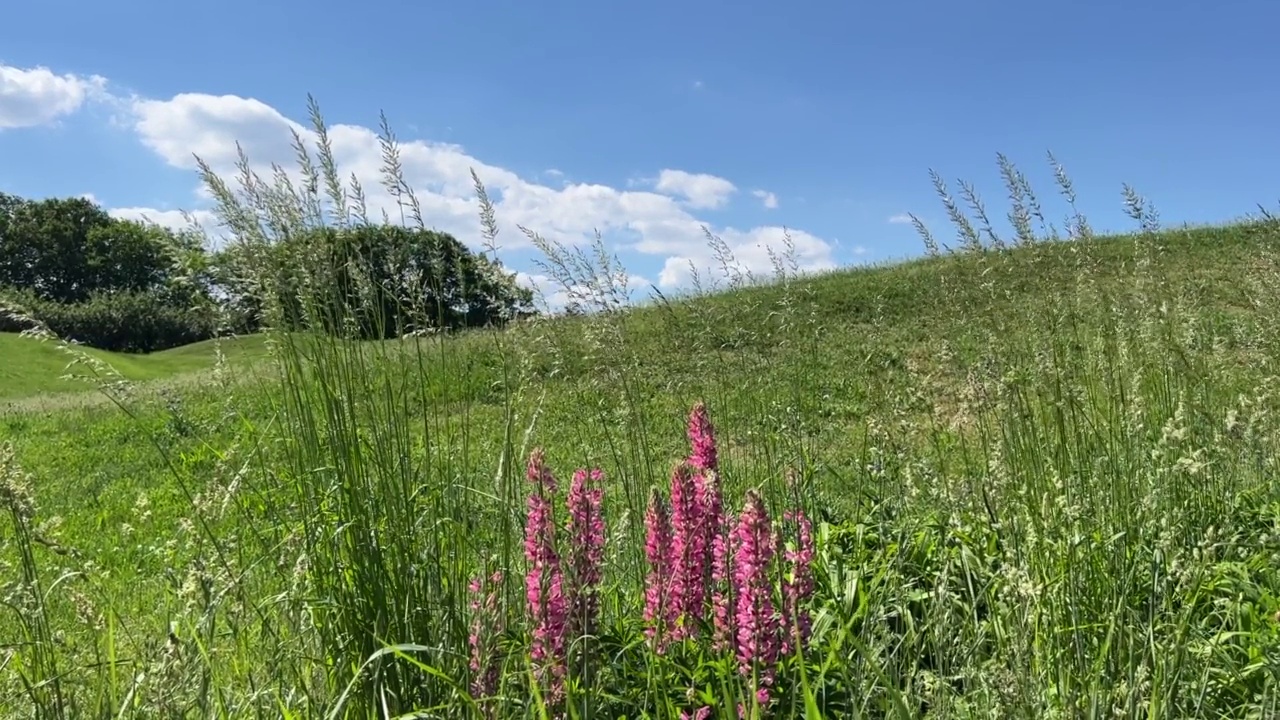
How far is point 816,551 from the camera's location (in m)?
3.25

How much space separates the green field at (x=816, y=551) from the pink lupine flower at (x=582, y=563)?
0.25ft

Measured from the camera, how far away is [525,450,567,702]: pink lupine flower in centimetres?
194

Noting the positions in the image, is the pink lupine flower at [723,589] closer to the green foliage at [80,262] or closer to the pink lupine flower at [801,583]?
the pink lupine flower at [801,583]

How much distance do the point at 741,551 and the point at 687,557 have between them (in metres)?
0.21

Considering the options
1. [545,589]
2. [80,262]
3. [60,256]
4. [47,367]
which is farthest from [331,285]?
[60,256]

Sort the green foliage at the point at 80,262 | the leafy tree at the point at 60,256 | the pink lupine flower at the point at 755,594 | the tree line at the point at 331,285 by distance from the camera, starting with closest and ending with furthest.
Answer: the pink lupine flower at the point at 755,594 → the tree line at the point at 331,285 → the green foliage at the point at 80,262 → the leafy tree at the point at 60,256

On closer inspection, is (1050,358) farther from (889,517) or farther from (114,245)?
(114,245)

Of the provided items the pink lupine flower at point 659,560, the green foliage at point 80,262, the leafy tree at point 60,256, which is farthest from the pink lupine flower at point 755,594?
the leafy tree at point 60,256

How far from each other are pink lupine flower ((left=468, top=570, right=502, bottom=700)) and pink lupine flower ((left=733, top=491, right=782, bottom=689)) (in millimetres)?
563

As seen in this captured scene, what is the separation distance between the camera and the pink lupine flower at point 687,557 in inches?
84.7

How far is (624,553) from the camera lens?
3.45 metres

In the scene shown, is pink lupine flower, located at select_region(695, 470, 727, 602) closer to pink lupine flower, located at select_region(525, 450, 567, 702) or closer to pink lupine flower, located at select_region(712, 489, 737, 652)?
pink lupine flower, located at select_region(712, 489, 737, 652)

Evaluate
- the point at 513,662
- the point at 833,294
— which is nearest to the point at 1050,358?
the point at 513,662

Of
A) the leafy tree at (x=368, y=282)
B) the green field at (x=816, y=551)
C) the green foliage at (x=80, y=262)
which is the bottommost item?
the green field at (x=816, y=551)
